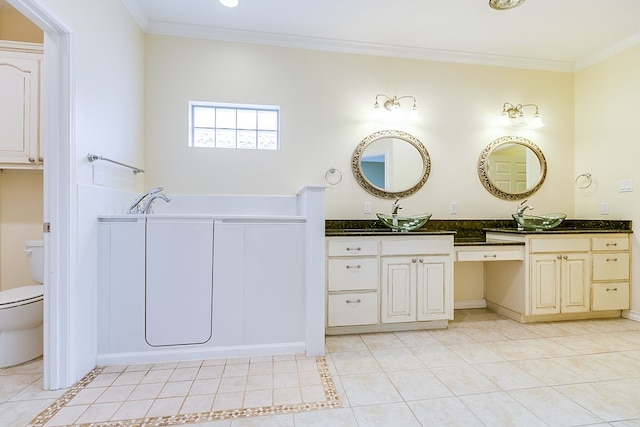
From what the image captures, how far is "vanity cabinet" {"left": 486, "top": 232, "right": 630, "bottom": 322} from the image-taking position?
2688mm

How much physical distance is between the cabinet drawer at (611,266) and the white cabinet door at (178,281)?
3.34 metres

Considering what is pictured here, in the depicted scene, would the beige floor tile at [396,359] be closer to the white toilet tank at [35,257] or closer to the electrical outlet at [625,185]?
the white toilet tank at [35,257]

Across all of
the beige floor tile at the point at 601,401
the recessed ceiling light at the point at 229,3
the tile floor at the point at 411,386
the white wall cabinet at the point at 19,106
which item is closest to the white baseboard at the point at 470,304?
the tile floor at the point at 411,386

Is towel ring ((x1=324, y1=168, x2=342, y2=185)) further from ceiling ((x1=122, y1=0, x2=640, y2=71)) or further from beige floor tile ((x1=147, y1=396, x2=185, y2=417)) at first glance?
beige floor tile ((x1=147, y1=396, x2=185, y2=417))

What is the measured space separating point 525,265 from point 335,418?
2.20 metres

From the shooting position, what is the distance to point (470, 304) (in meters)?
3.21

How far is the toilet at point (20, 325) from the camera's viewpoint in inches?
71.4

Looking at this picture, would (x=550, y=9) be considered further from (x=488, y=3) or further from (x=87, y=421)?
(x=87, y=421)

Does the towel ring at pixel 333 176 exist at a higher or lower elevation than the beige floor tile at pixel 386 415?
higher

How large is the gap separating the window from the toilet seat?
1568 mm

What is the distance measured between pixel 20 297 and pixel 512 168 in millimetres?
4263

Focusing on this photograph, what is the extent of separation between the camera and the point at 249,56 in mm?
2828

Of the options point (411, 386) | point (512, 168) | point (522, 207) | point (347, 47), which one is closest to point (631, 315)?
point (522, 207)

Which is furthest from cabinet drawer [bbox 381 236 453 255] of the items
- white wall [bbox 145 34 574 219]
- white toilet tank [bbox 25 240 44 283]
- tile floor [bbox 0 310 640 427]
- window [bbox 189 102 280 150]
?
white toilet tank [bbox 25 240 44 283]
